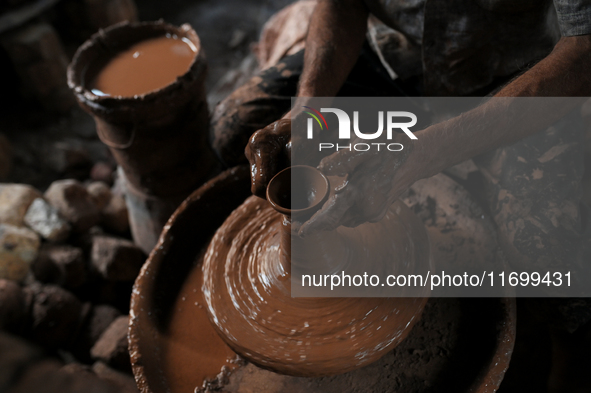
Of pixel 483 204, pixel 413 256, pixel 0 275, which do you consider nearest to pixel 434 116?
pixel 483 204

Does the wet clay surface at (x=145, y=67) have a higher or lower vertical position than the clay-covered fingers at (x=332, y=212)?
lower

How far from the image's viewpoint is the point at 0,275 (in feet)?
7.32

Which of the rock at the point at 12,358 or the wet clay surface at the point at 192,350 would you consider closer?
the rock at the point at 12,358

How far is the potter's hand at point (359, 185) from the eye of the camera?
1143 mm

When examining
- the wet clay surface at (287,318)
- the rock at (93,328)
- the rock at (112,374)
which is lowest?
the rock at (93,328)

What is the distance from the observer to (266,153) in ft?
4.44

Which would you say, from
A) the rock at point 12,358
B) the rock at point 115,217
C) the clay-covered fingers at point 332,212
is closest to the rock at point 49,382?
the rock at point 12,358

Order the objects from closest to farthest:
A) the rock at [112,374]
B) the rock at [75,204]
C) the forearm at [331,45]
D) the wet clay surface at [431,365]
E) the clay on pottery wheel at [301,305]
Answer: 1. the clay on pottery wheel at [301,305]
2. the wet clay surface at [431,365]
3. the forearm at [331,45]
4. the rock at [112,374]
5. the rock at [75,204]

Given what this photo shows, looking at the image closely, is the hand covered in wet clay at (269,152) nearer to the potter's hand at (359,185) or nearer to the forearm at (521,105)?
the potter's hand at (359,185)

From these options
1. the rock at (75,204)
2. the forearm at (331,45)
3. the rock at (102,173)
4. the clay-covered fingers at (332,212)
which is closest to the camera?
the clay-covered fingers at (332,212)

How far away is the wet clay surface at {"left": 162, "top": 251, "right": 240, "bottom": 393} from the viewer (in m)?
1.49

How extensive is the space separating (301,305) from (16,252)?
169cm

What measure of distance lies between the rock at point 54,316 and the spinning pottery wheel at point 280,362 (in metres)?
0.76

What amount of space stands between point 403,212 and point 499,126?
1.32 ft
